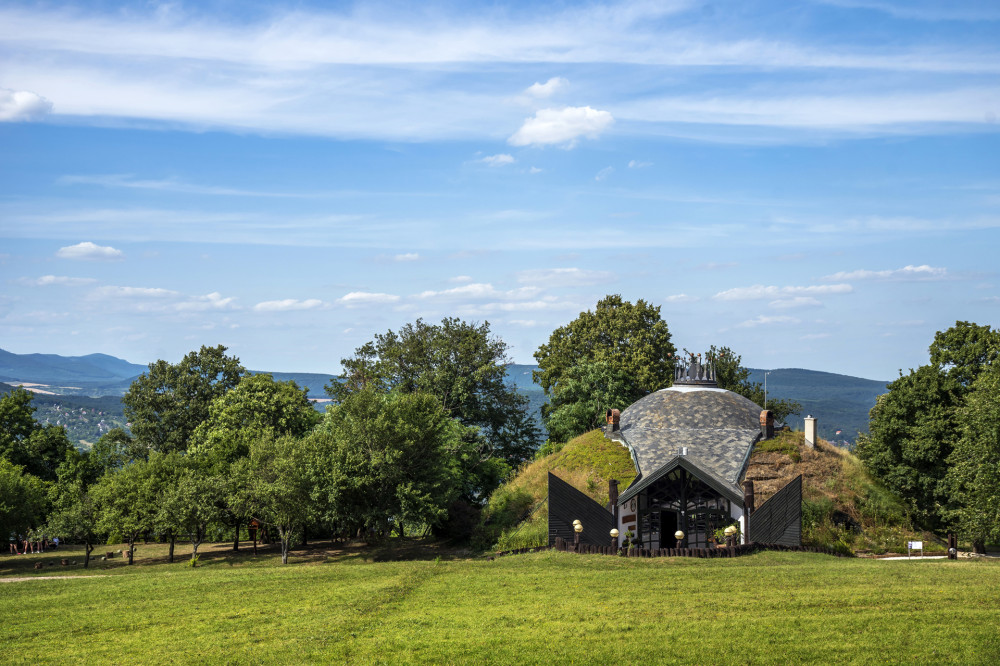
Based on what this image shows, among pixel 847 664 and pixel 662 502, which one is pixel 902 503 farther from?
pixel 847 664

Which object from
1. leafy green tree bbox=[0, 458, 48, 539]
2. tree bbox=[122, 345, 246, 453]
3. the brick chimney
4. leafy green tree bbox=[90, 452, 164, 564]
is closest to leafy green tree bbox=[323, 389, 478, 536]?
leafy green tree bbox=[90, 452, 164, 564]

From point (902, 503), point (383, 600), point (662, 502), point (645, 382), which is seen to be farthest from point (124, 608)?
point (645, 382)

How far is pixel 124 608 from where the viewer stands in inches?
1113

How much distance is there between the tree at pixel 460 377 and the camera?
6688 centimetres

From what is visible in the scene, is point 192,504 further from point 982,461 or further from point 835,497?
point 982,461

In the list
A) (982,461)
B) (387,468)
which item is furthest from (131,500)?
(982,461)

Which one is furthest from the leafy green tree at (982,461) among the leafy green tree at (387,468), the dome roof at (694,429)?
the leafy green tree at (387,468)

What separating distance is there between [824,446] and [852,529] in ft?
26.0

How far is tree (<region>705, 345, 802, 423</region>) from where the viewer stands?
67.8 metres

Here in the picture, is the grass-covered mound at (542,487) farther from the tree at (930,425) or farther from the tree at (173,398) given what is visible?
the tree at (173,398)

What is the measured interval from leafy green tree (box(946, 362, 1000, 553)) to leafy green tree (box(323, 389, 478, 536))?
25.7 meters

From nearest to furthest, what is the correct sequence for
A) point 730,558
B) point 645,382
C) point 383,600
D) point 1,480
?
1. point 383,600
2. point 730,558
3. point 1,480
4. point 645,382

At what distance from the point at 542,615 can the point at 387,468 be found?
21.9m

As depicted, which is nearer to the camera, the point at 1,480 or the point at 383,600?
the point at 383,600
